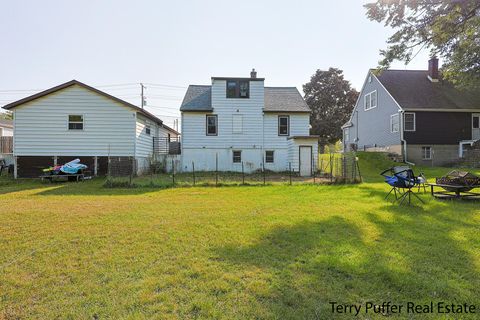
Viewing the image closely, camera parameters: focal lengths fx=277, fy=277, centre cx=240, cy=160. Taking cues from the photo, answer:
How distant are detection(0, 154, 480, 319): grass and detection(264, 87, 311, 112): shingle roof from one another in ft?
43.9

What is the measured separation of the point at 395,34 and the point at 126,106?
569 inches

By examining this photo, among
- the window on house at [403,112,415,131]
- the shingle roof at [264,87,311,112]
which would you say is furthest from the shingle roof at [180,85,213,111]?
the window on house at [403,112,415,131]

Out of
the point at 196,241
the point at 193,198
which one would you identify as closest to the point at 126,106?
the point at 193,198

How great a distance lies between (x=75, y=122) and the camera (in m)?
16.7

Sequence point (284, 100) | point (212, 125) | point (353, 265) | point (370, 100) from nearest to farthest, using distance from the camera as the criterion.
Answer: point (353, 265) < point (212, 125) < point (284, 100) < point (370, 100)

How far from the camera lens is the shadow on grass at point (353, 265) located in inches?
123

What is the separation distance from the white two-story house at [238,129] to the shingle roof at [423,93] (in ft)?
31.7

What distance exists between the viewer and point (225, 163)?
795 inches

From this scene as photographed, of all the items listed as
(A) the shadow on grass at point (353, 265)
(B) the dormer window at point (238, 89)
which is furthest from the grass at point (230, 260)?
(B) the dormer window at point (238, 89)

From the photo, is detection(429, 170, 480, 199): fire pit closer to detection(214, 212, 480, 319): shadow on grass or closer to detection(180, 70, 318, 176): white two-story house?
detection(214, 212, 480, 319): shadow on grass

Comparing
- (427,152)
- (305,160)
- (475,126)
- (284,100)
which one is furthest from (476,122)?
(284,100)

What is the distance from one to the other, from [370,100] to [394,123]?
4894mm

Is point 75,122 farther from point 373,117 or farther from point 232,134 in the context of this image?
point 373,117

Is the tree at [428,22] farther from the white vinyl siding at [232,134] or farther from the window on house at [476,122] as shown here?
the window on house at [476,122]
